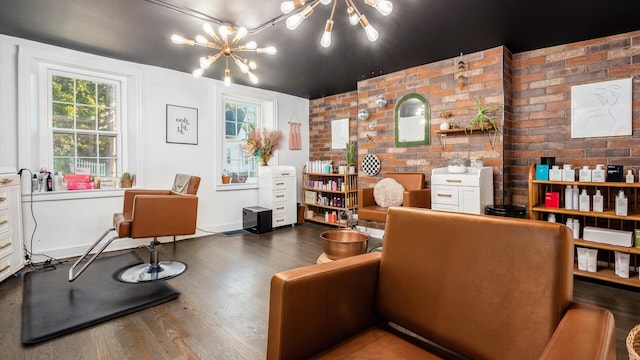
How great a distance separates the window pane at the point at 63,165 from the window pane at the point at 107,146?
0.33m

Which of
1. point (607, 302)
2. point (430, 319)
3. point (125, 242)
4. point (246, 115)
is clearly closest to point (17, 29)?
point (125, 242)

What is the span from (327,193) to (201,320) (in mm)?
3538

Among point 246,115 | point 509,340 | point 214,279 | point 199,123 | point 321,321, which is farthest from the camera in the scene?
point 246,115

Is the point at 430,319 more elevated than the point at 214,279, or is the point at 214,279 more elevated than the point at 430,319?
the point at 430,319

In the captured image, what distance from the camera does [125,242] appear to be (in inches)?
154

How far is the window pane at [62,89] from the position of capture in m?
3.56

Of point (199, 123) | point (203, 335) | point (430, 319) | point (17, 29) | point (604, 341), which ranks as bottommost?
point (203, 335)

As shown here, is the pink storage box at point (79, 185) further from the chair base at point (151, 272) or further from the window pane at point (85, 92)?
the chair base at point (151, 272)

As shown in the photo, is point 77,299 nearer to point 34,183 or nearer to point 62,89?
point 34,183

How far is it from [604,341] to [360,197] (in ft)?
10.5

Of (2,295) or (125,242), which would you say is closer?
(2,295)

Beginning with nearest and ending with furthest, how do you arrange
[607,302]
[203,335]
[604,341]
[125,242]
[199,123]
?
1. [604,341]
2. [203,335]
3. [607,302]
4. [125,242]
5. [199,123]

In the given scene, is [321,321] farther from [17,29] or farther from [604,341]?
[17,29]

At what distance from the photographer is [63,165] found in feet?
11.9
